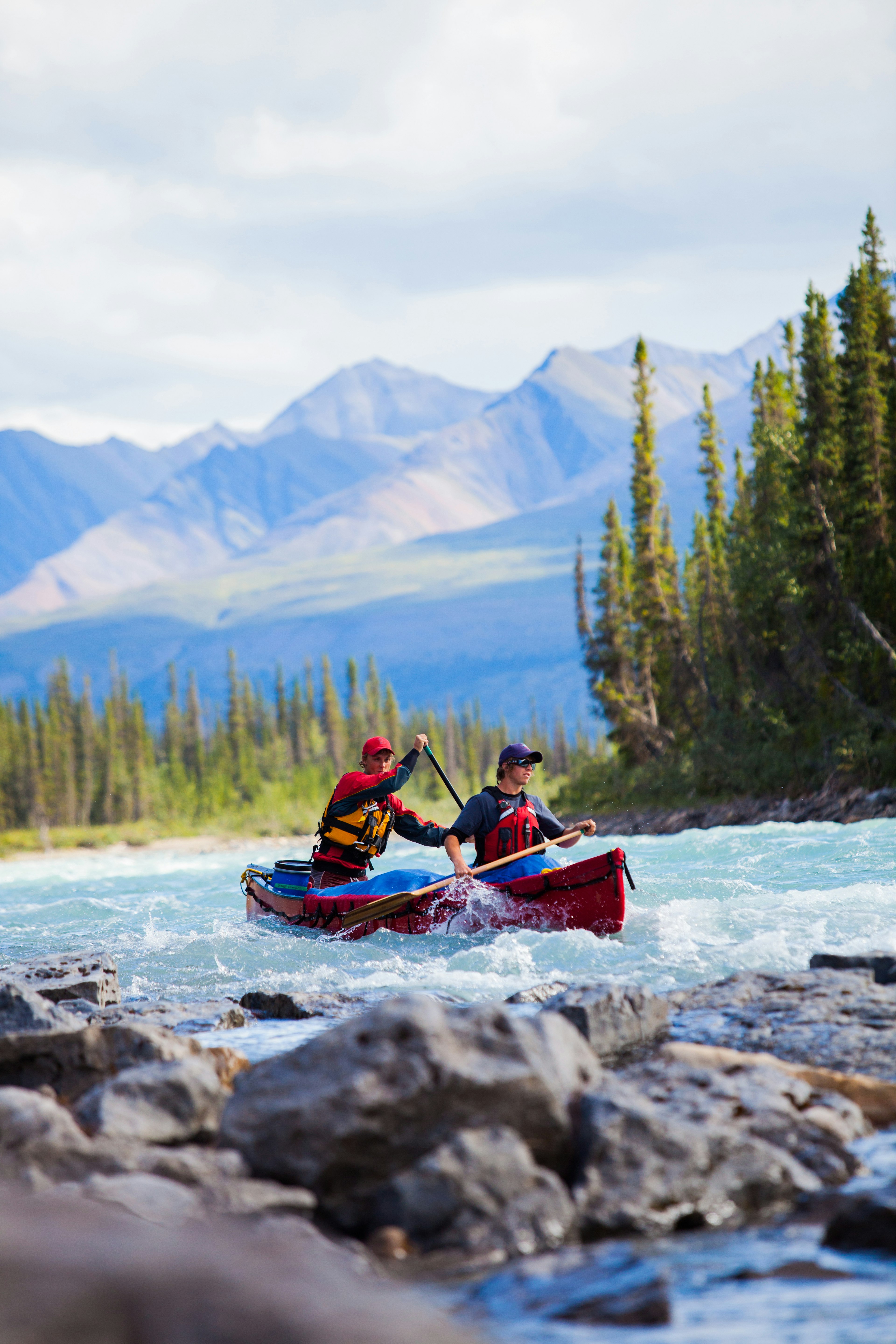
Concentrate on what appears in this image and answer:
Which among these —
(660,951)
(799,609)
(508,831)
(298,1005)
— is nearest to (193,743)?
(799,609)

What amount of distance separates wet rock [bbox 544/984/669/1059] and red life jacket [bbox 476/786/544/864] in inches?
216

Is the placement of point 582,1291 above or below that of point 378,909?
above

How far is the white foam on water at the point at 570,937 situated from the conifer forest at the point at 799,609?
6.47m

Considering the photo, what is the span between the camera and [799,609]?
29.4 meters

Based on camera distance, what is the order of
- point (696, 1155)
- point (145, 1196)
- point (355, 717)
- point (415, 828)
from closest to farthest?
1. point (145, 1196)
2. point (696, 1155)
3. point (415, 828)
4. point (355, 717)

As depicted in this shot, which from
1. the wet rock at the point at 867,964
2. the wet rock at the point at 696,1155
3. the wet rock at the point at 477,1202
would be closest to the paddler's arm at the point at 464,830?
the wet rock at the point at 867,964

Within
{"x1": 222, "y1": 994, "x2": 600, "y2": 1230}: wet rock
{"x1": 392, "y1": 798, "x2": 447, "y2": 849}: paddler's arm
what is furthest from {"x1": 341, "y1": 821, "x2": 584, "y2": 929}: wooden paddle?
{"x1": 222, "y1": 994, "x2": 600, "y2": 1230}: wet rock

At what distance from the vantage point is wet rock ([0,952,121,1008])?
31.8 ft

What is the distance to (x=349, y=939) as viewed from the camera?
44.4ft

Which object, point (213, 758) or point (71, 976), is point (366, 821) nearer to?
point (71, 976)

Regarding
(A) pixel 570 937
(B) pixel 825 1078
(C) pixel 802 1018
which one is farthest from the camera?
(A) pixel 570 937

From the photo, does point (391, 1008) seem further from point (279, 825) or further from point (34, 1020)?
point (279, 825)

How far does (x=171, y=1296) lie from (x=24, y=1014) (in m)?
5.51

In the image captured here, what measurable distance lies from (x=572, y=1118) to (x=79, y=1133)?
6.51 feet
